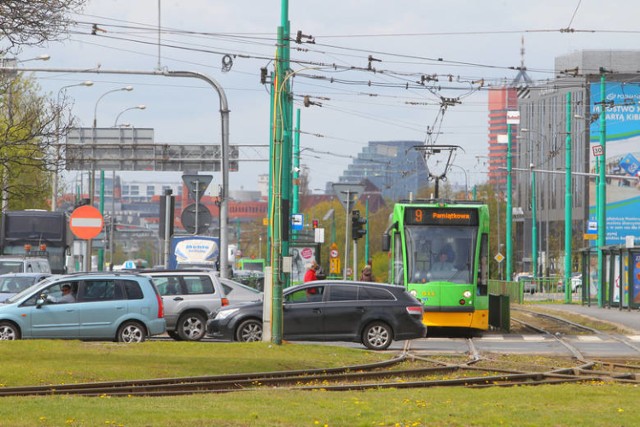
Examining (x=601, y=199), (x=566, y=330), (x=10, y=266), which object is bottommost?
(x=566, y=330)

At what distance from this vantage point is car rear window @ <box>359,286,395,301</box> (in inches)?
1062

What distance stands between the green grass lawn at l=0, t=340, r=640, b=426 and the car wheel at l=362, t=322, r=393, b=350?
14.9 ft

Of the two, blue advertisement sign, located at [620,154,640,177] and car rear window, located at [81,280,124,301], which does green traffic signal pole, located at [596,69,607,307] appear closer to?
blue advertisement sign, located at [620,154,640,177]

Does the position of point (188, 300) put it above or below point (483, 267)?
below

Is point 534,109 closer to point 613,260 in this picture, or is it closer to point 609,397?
point 613,260

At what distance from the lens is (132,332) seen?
2662cm

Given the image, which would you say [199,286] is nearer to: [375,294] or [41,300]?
[41,300]

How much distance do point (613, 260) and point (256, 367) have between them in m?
30.4

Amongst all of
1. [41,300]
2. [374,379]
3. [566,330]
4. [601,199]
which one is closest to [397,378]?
[374,379]

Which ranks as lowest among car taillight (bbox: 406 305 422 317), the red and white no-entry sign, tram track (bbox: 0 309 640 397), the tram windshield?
tram track (bbox: 0 309 640 397)

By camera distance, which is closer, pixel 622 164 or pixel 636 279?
pixel 636 279

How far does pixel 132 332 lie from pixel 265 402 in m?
11.8

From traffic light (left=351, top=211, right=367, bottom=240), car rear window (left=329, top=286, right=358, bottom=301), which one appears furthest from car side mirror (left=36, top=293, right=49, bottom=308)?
traffic light (left=351, top=211, right=367, bottom=240)

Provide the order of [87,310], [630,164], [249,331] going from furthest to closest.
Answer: [630,164] < [249,331] < [87,310]
